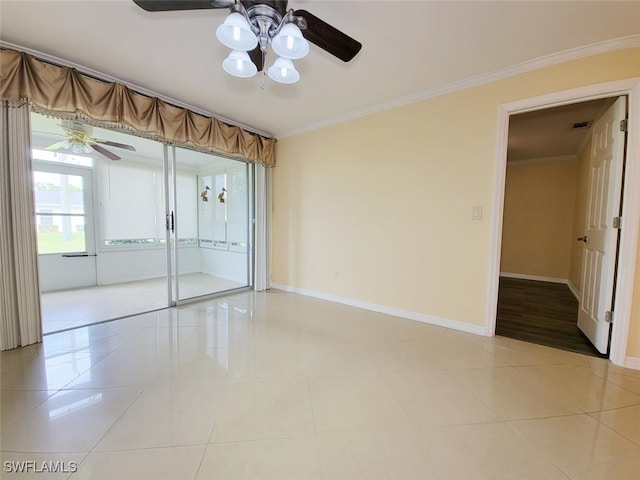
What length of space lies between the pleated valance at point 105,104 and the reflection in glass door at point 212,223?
810 millimetres

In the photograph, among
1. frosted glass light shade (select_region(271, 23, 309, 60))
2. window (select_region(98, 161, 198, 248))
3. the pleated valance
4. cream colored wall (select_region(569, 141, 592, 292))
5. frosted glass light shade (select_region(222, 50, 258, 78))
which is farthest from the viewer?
window (select_region(98, 161, 198, 248))

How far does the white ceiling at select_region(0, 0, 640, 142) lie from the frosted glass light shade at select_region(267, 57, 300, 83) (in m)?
0.36

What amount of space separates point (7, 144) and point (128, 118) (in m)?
0.90

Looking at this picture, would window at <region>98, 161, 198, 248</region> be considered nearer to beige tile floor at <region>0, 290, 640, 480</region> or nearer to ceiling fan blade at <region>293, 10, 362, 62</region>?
beige tile floor at <region>0, 290, 640, 480</region>

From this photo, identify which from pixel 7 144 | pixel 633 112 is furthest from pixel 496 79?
pixel 7 144

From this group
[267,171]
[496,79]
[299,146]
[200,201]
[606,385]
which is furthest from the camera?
[200,201]

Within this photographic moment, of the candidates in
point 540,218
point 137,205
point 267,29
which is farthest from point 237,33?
point 540,218

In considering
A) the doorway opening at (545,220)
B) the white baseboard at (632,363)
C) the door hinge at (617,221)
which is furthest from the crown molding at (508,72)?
the white baseboard at (632,363)

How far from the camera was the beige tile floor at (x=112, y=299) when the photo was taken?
2.98 meters

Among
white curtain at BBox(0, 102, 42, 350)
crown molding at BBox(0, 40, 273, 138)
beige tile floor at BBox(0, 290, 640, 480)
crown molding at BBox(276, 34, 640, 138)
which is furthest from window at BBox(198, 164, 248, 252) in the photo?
white curtain at BBox(0, 102, 42, 350)

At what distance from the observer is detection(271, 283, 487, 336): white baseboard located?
8.77 feet

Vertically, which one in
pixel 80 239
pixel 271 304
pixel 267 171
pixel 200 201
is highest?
pixel 267 171

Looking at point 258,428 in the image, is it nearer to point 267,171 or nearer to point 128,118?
point 128,118

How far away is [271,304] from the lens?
357 centimetres
